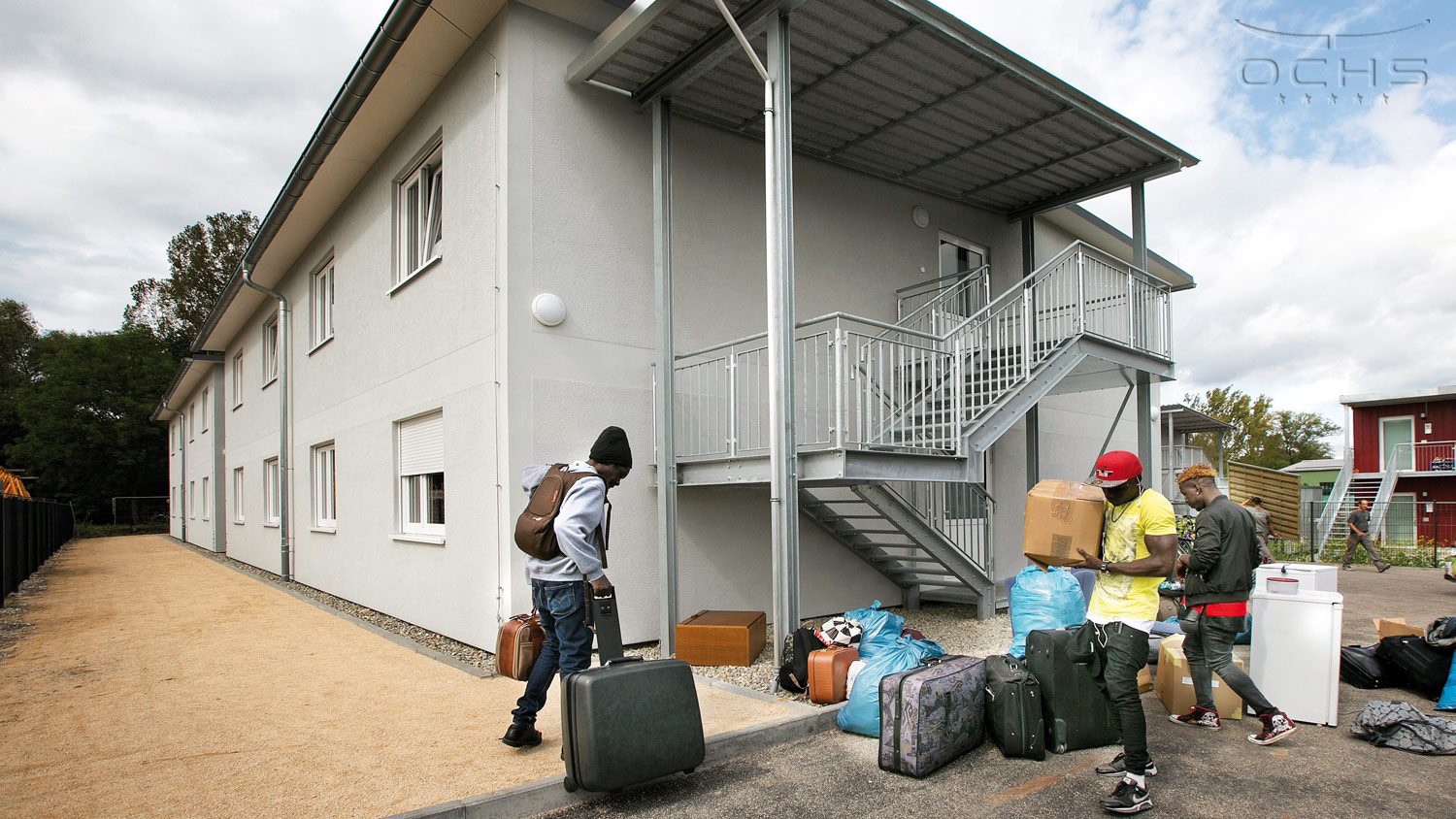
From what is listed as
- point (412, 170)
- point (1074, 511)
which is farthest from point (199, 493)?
point (1074, 511)

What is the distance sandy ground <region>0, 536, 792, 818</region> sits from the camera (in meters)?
3.99

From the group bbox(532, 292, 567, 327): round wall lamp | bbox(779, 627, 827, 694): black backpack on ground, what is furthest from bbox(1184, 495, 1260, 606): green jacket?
bbox(532, 292, 567, 327): round wall lamp

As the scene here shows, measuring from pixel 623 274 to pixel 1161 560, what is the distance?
17.7ft

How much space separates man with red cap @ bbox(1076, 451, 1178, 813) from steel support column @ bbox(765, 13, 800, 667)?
2.30 metres

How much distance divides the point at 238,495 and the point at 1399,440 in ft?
120

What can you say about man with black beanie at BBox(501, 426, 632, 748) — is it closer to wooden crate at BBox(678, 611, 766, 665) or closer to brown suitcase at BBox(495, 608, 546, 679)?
brown suitcase at BBox(495, 608, 546, 679)

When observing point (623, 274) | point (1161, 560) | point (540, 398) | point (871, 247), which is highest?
point (871, 247)

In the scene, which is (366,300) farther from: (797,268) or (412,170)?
(797,268)

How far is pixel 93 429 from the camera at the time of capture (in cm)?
4034

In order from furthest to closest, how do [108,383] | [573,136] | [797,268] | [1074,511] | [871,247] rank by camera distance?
[108,383]
[871,247]
[797,268]
[573,136]
[1074,511]

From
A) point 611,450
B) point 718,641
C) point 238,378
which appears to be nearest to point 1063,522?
point 611,450

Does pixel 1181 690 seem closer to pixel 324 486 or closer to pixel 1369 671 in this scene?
pixel 1369 671

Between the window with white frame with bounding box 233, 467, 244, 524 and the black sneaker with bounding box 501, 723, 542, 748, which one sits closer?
the black sneaker with bounding box 501, 723, 542, 748

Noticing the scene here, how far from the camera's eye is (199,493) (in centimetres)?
2538
